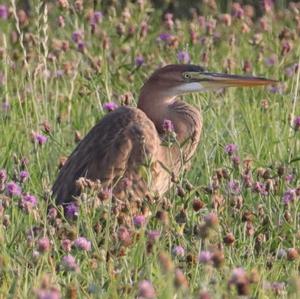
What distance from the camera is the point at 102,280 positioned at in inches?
163

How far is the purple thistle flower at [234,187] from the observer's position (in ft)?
16.2

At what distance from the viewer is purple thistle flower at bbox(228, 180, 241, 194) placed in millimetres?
4930

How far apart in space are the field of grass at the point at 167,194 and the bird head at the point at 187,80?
0.12 meters

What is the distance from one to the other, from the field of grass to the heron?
0.12 metres

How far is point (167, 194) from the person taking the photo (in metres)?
5.63

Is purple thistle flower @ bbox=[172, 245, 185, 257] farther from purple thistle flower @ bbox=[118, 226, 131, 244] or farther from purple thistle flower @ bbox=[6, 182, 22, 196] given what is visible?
purple thistle flower @ bbox=[6, 182, 22, 196]

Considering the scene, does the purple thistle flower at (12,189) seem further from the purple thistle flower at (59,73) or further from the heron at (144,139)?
the purple thistle flower at (59,73)

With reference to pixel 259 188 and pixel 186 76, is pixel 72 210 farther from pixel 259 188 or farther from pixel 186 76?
pixel 186 76

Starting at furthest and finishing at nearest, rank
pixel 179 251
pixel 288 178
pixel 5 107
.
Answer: pixel 5 107 < pixel 288 178 < pixel 179 251

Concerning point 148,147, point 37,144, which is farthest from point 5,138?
point 148,147

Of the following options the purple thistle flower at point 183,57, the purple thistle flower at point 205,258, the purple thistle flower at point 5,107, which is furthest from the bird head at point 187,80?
the purple thistle flower at point 205,258

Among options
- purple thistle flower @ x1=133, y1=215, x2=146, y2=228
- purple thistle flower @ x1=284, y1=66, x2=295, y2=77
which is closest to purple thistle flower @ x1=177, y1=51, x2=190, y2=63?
purple thistle flower @ x1=284, y1=66, x2=295, y2=77

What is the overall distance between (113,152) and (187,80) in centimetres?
69

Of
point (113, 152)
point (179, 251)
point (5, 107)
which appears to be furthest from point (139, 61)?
point (179, 251)
